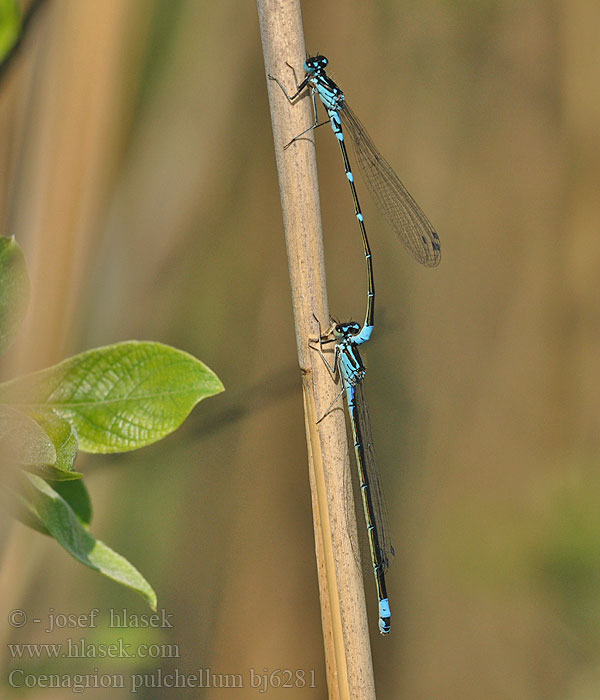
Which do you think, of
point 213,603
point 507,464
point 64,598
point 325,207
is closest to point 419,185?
point 325,207

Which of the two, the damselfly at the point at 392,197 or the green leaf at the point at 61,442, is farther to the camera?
the damselfly at the point at 392,197

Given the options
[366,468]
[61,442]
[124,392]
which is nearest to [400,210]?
[366,468]

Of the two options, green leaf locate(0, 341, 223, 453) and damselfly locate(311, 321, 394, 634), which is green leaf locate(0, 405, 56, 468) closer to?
green leaf locate(0, 341, 223, 453)

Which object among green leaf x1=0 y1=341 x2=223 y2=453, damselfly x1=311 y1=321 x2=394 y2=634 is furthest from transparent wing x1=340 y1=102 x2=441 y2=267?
green leaf x1=0 y1=341 x2=223 y2=453

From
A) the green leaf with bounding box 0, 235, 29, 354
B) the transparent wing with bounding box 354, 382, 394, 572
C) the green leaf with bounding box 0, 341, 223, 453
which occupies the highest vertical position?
the transparent wing with bounding box 354, 382, 394, 572

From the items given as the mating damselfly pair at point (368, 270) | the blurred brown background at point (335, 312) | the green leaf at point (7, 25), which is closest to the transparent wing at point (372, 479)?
the mating damselfly pair at point (368, 270)

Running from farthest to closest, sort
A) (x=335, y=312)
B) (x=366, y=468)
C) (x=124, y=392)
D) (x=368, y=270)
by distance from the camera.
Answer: (x=335, y=312), (x=366, y=468), (x=368, y=270), (x=124, y=392)

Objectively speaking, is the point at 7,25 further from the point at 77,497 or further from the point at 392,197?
the point at 392,197

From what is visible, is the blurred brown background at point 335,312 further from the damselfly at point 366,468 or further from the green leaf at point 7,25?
the green leaf at point 7,25
